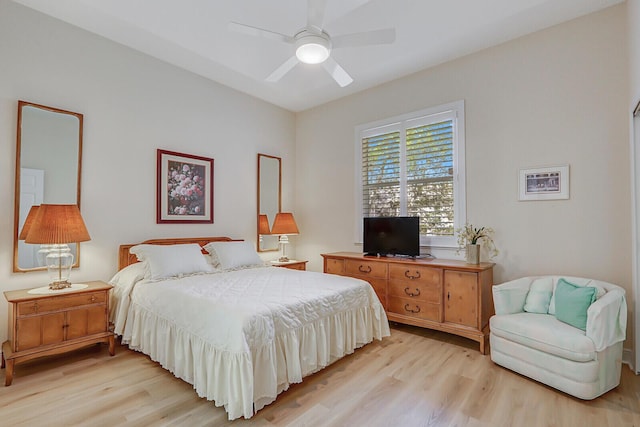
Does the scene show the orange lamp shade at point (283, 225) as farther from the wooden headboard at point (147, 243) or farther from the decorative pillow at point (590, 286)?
the decorative pillow at point (590, 286)

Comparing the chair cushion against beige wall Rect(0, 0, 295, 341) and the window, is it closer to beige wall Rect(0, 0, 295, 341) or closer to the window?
the window

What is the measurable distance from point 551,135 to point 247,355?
3.29m

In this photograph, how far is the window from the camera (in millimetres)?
3695

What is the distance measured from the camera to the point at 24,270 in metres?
2.82

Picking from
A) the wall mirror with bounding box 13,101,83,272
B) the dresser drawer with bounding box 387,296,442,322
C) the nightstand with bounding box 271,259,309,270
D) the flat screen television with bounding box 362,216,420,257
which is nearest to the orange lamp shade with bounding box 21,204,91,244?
the wall mirror with bounding box 13,101,83,272

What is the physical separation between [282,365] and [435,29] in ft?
11.0

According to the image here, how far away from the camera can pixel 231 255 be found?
148 inches

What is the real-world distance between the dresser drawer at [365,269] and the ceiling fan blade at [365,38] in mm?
2275

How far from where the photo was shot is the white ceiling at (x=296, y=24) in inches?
114

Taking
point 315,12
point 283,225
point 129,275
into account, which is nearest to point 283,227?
point 283,225

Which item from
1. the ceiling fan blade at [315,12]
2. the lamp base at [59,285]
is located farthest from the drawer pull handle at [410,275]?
the lamp base at [59,285]

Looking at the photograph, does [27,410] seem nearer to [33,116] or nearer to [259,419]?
[259,419]

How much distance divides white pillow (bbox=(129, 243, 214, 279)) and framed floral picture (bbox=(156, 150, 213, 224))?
557mm

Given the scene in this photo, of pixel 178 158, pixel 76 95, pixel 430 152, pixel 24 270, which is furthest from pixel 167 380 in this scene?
pixel 430 152
